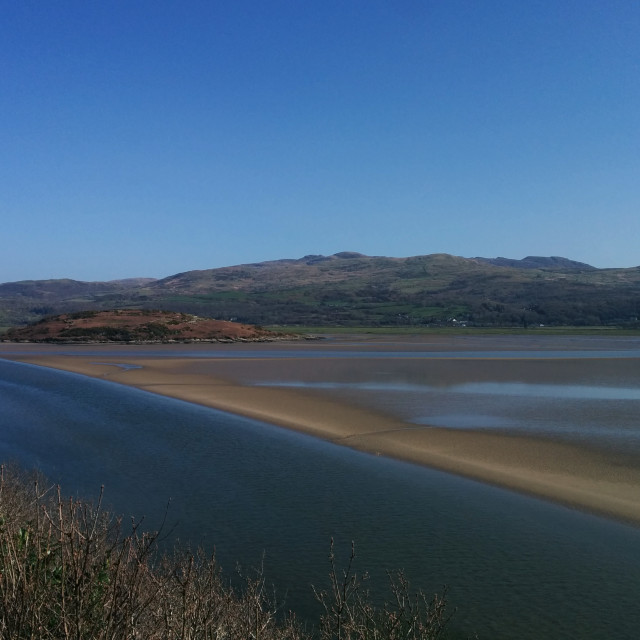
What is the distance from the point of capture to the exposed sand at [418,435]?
1396 centimetres

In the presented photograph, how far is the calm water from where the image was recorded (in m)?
8.96

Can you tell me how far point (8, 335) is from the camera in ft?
246

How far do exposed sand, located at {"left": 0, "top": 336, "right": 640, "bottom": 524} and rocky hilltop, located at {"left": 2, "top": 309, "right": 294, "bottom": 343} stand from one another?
3032 cm

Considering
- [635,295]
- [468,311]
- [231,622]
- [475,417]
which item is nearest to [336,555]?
[231,622]

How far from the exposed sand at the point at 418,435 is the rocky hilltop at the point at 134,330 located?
3032cm

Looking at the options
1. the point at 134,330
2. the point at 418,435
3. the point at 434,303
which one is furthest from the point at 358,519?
the point at 434,303

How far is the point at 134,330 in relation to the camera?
235ft

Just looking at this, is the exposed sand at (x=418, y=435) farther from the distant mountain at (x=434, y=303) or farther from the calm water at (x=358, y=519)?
the distant mountain at (x=434, y=303)

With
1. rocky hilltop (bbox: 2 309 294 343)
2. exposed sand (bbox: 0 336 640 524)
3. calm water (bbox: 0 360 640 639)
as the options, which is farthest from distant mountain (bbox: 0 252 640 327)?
calm water (bbox: 0 360 640 639)

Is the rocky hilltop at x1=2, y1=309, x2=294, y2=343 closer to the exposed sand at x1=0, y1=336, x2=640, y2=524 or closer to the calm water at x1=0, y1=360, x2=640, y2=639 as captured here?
the exposed sand at x1=0, y1=336, x2=640, y2=524

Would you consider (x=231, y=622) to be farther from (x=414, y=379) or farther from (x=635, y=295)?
(x=635, y=295)

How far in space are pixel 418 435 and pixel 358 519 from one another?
24.3 feet

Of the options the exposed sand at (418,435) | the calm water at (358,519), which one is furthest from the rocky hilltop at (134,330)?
the calm water at (358,519)

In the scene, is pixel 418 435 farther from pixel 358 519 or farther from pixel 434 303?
pixel 434 303
